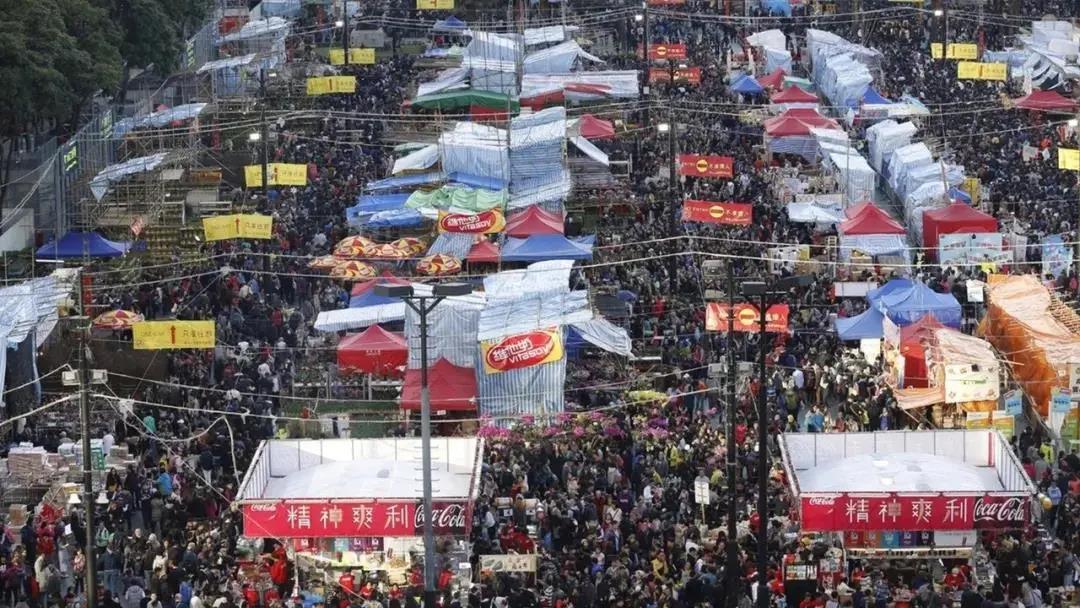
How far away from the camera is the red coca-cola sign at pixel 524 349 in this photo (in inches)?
1559

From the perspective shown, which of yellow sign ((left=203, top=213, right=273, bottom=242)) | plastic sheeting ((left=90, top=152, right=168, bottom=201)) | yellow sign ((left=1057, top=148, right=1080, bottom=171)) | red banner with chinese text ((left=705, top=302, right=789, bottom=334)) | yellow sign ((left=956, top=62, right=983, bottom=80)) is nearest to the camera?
red banner with chinese text ((left=705, top=302, right=789, bottom=334))

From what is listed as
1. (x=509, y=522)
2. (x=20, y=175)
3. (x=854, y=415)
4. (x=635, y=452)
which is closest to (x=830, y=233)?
(x=854, y=415)

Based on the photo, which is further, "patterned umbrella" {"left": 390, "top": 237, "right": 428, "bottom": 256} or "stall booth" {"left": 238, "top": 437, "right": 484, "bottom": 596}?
"patterned umbrella" {"left": 390, "top": 237, "right": 428, "bottom": 256}

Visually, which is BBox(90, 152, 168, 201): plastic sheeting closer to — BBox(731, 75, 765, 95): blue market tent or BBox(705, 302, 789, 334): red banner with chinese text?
BBox(705, 302, 789, 334): red banner with chinese text

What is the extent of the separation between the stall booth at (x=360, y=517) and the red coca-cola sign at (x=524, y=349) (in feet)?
16.9

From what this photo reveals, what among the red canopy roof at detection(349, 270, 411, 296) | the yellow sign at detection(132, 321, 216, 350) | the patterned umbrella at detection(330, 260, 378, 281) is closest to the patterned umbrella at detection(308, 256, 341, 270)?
the patterned umbrella at detection(330, 260, 378, 281)

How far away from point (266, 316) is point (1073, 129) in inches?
1001

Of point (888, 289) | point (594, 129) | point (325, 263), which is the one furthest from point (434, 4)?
point (888, 289)

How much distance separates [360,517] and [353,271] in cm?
1521

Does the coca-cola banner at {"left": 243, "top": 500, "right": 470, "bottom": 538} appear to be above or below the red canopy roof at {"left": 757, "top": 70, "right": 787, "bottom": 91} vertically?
below

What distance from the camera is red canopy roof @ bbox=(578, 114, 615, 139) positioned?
61344 mm

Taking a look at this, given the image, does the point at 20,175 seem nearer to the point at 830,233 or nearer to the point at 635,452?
the point at 830,233

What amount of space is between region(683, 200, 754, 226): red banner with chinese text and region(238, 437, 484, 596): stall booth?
1587 centimetres

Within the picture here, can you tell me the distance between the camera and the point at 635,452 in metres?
38.0
